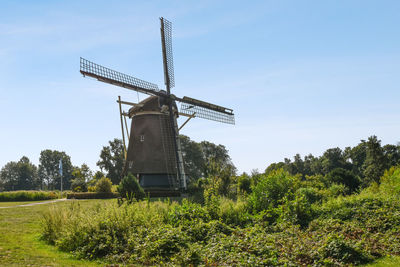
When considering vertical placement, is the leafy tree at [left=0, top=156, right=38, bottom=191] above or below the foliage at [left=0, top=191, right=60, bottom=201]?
above

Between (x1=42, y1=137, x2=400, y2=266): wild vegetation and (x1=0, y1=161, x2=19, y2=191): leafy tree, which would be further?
(x1=0, y1=161, x2=19, y2=191): leafy tree

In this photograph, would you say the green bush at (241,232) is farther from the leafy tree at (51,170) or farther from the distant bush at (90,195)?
the leafy tree at (51,170)

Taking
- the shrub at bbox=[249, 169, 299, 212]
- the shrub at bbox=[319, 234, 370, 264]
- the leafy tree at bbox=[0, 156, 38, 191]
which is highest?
the leafy tree at bbox=[0, 156, 38, 191]

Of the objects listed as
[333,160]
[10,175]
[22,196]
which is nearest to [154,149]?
[22,196]

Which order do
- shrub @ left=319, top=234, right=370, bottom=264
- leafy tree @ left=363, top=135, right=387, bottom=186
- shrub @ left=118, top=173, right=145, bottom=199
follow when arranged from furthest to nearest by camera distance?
leafy tree @ left=363, top=135, right=387, bottom=186, shrub @ left=118, top=173, right=145, bottom=199, shrub @ left=319, top=234, right=370, bottom=264

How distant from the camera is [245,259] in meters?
Result: 7.34

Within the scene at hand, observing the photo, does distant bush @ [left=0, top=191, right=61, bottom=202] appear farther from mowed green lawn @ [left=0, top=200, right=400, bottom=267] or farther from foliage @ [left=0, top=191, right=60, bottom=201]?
mowed green lawn @ [left=0, top=200, right=400, bottom=267]

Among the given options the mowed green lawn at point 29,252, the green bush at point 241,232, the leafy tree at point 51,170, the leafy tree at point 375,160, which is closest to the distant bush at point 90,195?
the mowed green lawn at point 29,252

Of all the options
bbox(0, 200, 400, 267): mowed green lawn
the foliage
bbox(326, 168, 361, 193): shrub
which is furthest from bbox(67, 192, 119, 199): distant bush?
bbox(326, 168, 361, 193): shrub

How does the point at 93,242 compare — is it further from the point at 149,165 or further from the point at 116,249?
the point at 149,165

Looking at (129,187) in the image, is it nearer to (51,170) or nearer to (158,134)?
(158,134)

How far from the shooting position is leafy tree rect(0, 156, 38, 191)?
8512 cm

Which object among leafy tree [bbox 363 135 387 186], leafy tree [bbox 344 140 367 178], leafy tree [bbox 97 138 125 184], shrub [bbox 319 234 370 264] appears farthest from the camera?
leafy tree [bbox 344 140 367 178]

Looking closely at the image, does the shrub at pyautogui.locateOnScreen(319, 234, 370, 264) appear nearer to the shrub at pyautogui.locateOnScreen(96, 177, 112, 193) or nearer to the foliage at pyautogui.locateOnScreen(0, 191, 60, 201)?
the shrub at pyautogui.locateOnScreen(96, 177, 112, 193)
